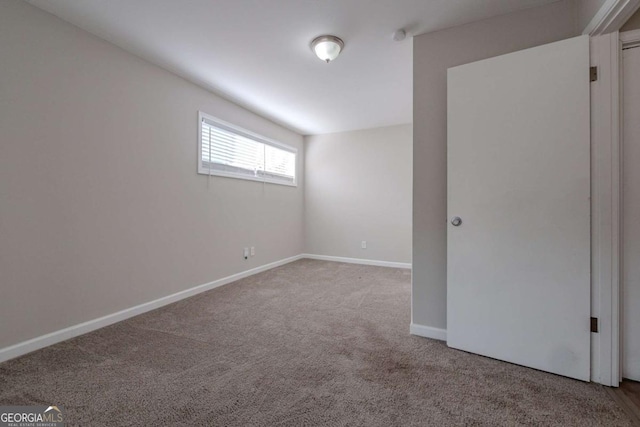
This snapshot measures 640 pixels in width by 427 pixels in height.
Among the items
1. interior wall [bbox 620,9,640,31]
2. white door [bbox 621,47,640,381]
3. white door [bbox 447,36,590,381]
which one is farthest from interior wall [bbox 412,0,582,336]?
white door [bbox 621,47,640,381]

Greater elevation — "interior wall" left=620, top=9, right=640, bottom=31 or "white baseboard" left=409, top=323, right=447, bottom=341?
"interior wall" left=620, top=9, right=640, bottom=31

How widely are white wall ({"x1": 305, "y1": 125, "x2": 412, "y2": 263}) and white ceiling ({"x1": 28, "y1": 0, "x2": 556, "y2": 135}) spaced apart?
1.35 metres

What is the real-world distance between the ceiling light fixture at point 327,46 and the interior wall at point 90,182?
168 centimetres

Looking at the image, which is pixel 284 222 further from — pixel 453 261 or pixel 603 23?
pixel 603 23

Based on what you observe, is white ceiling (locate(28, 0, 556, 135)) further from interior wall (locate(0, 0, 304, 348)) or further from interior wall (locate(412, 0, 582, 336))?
interior wall (locate(0, 0, 304, 348))

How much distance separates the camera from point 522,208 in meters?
1.74

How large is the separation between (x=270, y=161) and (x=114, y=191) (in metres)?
2.42

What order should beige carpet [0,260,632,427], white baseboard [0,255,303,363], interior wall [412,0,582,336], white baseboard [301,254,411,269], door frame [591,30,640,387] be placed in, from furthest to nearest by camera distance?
white baseboard [301,254,411,269]
interior wall [412,0,582,336]
white baseboard [0,255,303,363]
door frame [591,30,640,387]
beige carpet [0,260,632,427]

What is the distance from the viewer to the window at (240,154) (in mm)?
3348

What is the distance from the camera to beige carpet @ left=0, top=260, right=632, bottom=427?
52.3 inches

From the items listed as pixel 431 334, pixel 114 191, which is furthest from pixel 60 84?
pixel 431 334

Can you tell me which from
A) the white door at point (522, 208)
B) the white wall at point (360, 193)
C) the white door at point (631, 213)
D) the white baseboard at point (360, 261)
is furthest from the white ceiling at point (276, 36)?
the white baseboard at point (360, 261)

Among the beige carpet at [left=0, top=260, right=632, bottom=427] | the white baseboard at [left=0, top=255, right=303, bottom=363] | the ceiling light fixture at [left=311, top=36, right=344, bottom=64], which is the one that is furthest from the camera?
the ceiling light fixture at [left=311, top=36, right=344, bottom=64]

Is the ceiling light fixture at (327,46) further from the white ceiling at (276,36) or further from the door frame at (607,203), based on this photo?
the door frame at (607,203)
